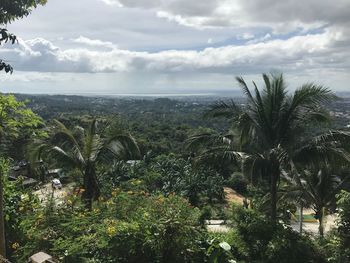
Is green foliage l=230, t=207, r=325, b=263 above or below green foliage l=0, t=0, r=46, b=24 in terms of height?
below

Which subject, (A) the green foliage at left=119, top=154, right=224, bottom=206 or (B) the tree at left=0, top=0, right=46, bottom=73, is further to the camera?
(A) the green foliage at left=119, top=154, right=224, bottom=206

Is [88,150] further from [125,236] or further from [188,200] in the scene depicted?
[125,236]

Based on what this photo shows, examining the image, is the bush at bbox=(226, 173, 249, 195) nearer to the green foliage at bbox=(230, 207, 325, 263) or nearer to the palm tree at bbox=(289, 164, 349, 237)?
the palm tree at bbox=(289, 164, 349, 237)

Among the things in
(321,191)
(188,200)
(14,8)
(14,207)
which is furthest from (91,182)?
(321,191)

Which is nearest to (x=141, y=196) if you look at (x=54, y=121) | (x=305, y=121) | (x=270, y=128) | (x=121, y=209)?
(x=121, y=209)

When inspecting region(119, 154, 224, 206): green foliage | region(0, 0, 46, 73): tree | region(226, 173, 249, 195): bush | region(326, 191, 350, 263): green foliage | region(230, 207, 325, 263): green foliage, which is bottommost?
region(226, 173, 249, 195): bush

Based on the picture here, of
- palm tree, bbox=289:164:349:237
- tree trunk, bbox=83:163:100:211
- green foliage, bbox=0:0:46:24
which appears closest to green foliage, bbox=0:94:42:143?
green foliage, bbox=0:0:46:24

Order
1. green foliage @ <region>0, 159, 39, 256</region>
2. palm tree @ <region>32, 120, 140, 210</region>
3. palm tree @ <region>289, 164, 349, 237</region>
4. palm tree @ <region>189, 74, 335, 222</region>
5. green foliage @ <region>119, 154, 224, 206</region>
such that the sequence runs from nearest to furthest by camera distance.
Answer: green foliage @ <region>0, 159, 39, 256</region> → palm tree @ <region>189, 74, 335, 222</region> → palm tree @ <region>32, 120, 140, 210</region> → palm tree @ <region>289, 164, 349, 237</region> → green foliage @ <region>119, 154, 224, 206</region>
